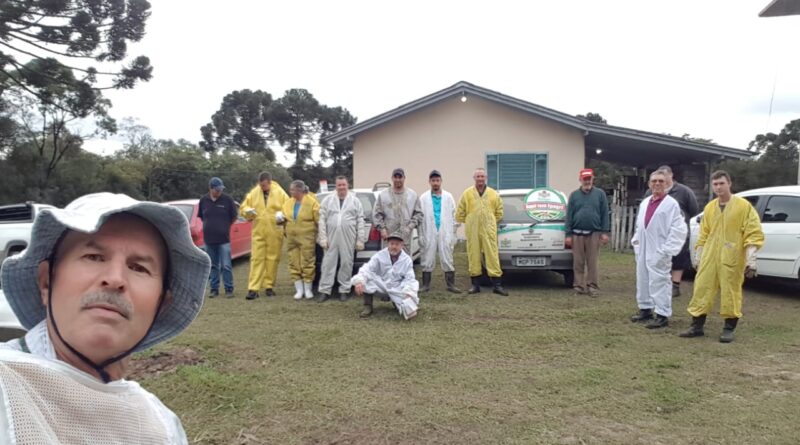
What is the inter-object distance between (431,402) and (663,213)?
3806 mm

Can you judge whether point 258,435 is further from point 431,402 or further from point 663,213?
point 663,213

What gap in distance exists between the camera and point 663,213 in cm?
569

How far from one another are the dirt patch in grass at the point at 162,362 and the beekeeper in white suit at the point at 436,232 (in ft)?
12.5

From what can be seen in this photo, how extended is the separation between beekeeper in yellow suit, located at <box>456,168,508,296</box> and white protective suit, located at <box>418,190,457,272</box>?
29cm

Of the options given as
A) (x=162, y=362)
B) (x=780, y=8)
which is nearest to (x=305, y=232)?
(x=162, y=362)

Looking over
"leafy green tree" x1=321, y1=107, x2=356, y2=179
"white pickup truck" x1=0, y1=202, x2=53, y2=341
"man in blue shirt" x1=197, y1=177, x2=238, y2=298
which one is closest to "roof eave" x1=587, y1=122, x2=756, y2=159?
"man in blue shirt" x1=197, y1=177, x2=238, y2=298

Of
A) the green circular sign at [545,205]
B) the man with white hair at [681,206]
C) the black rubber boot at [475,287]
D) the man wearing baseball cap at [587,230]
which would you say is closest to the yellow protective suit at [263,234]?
the black rubber boot at [475,287]

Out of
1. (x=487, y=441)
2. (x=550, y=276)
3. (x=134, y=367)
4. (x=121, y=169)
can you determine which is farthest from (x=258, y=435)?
(x=121, y=169)

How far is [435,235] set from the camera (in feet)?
25.2

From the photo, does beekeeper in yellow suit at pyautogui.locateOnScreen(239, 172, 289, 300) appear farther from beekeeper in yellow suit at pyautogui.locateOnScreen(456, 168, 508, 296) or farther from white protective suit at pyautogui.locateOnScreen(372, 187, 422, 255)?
beekeeper in yellow suit at pyautogui.locateOnScreen(456, 168, 508, 296)

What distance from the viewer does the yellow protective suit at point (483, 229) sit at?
24.4 ft

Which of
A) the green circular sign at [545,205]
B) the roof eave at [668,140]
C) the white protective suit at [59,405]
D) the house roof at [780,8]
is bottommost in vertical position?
the white protective suit at [59,405]

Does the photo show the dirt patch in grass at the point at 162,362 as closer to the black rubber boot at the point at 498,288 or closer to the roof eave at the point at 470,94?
the black rubber boot at the point at 498,288

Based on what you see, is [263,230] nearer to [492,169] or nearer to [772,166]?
[492,169]
